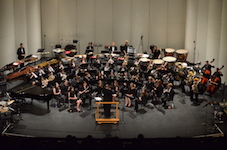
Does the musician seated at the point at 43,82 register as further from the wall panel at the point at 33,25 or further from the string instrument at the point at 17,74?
the wall panel at the point at 33,25

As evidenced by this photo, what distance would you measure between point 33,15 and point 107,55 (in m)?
6.81

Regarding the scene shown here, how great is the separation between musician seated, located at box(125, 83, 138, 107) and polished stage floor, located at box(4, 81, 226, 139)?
354 mm

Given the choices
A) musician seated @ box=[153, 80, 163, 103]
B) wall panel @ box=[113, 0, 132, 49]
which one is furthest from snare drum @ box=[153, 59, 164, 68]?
wall panel @ box=[113, 0, 132, 49]

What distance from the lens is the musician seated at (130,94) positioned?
15.9m

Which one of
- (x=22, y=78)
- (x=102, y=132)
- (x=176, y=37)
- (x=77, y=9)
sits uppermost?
(x=77, y=9)

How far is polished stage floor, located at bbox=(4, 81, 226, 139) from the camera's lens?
1347 cm

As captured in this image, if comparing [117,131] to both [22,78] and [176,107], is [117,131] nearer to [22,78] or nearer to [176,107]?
[176,107]

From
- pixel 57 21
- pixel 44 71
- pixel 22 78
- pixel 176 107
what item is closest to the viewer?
pixel 176 107

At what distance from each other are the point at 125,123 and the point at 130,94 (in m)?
1.64

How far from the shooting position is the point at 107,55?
70.9 ft

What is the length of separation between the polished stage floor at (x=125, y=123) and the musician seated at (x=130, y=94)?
0.35m

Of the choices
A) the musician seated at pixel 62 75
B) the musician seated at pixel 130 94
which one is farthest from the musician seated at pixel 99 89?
the musician seated at pixel 62 75

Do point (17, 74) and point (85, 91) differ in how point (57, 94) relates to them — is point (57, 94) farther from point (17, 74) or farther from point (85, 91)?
point (17, 74)

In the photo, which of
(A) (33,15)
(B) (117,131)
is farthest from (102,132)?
(A) (33,15)
